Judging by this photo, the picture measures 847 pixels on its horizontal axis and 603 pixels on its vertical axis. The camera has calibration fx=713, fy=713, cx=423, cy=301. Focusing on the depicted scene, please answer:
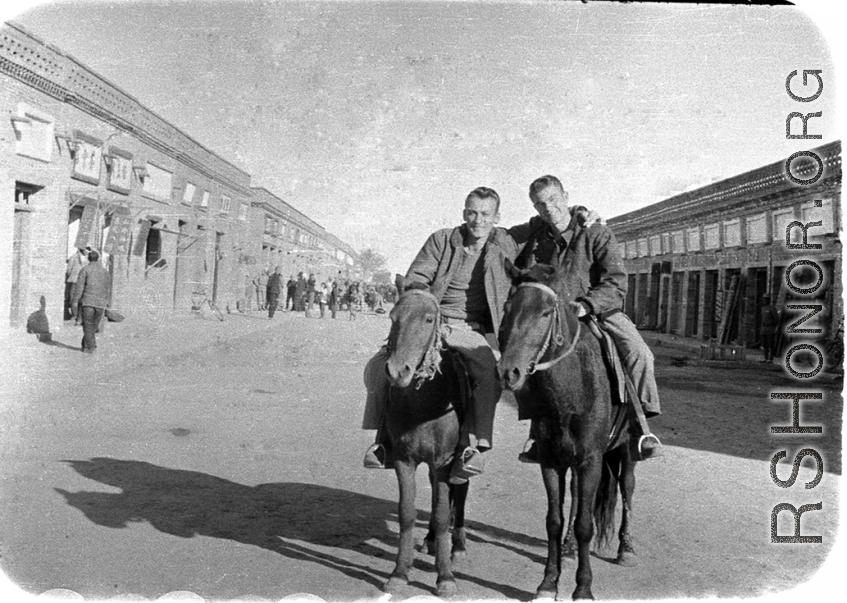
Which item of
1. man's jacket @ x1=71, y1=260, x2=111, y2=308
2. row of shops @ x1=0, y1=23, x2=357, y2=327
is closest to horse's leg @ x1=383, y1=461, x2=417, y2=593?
row of shops @ x1=0, y1=23, x2=357, y2=327

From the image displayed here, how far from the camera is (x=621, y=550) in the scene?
4492 millimetres

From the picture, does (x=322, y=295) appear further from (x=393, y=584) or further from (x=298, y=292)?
(x=393, y=584)

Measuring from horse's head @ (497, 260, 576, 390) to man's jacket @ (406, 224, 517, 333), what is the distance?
0.53m

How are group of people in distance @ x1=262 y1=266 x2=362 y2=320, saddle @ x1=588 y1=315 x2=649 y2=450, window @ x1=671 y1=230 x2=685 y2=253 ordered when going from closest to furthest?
saddle @ x1=588 y1=315 x2=649 y2=450, window @ x1=671 y1=230 x2=685 y2=253, group of people in distance @ x1=262 y1=266 x2=362 y2=320

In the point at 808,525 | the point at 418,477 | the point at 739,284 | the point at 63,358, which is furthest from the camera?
the point at 739,284

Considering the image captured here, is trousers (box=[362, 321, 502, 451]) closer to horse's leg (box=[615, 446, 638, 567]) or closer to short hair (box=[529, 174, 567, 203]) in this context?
short hair (box=[529, 174, 567, 203])

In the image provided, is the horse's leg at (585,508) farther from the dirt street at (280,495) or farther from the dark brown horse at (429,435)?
the dark brown horse at (429,435)

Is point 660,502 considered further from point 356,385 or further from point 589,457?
point 356,385

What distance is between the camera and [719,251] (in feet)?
48.6

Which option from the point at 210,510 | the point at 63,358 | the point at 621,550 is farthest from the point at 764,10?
the point at 63,358

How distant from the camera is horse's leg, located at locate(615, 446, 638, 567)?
A: 4.42m

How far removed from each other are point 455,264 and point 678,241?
10.2m

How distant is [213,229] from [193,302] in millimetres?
1080

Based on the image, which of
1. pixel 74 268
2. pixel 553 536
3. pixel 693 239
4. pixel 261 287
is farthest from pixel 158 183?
pixel 693 239
